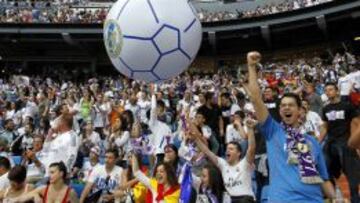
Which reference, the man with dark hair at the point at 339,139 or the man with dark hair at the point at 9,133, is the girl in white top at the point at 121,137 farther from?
the man with dark hair at the point at 339,139


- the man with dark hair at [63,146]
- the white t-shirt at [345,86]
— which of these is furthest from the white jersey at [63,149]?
the white t-shirt at [345,86]

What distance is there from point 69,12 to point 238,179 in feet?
91.5

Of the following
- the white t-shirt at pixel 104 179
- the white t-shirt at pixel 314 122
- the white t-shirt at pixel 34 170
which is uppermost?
the white t-shirt at pixel 314 122

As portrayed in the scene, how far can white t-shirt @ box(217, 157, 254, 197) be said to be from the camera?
6.68 metres

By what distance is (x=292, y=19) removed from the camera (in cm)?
2866

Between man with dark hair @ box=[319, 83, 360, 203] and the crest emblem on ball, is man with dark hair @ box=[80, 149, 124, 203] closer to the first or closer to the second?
the crest emblem on ball

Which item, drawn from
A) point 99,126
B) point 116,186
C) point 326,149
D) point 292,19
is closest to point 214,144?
point 116,186

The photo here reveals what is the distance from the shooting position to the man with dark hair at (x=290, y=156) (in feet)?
13.2

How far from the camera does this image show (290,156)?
4070 mm

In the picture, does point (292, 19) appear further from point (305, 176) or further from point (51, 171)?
point (305, 176)

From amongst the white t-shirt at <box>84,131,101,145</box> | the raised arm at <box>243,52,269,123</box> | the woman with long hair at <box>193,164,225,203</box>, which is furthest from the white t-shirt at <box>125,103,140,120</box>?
the raised arm at <box>243,52,269,123</box>

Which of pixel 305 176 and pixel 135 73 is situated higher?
pixel 135 73

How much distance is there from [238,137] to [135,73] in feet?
13.3

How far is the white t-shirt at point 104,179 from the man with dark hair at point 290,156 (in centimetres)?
429
